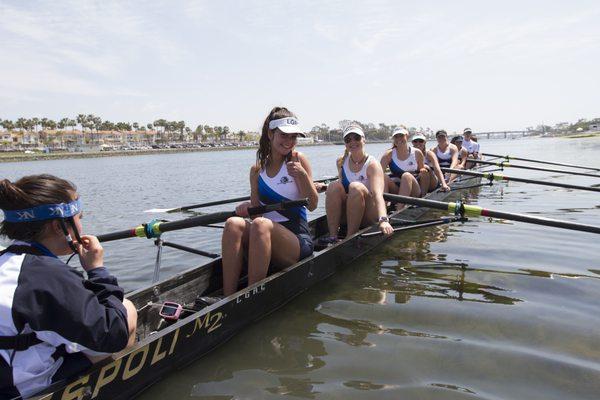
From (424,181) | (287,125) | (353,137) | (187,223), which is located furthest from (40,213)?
(424,181)

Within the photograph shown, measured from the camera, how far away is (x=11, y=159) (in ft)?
227

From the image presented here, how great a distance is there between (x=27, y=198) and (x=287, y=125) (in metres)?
2.78

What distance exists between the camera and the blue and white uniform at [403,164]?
9578 mm

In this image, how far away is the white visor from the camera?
4562 mm

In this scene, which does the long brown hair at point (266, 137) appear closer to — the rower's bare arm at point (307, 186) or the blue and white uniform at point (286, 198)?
the blue and white uniform at point (286, 198)

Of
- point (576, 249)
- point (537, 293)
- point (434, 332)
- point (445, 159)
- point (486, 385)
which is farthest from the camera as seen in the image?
point (445, 159)

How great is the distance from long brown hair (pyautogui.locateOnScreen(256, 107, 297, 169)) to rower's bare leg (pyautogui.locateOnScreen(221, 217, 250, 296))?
818 mm

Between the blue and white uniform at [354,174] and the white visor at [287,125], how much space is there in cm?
223

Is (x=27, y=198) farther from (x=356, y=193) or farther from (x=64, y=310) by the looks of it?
(x=356, y=193)

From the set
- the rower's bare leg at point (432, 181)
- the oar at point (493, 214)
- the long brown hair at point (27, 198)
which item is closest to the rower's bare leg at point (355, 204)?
the oar at point (493, 214)

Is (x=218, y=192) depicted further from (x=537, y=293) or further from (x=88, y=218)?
(x=537, y=293)

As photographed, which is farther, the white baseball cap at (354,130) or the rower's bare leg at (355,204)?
the white baseball cap at (354,130)

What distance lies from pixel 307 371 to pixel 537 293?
10.8 feet

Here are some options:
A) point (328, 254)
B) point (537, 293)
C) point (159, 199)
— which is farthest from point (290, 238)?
point (159, 199)
